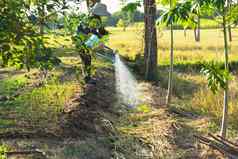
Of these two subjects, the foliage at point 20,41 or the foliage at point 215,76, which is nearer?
the foliage at point 20,41

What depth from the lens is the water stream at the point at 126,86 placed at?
1100 centimetres

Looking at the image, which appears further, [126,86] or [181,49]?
[181,49]

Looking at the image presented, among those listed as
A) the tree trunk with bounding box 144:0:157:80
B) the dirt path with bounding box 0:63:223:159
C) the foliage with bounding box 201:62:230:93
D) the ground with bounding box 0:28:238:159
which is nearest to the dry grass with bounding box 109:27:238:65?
the tree trunk with bounding box 144:0:157:80

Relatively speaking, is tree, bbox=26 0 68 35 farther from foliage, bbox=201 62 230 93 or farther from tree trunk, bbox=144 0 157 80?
tree trunk, bbox=144 0 157 80

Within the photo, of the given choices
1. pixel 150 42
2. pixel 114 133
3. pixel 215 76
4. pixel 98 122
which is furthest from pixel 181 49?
pixel 215 76

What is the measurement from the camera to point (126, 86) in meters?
12.7

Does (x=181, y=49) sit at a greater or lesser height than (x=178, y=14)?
lesser

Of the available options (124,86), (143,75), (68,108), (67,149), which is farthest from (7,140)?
(143,75)

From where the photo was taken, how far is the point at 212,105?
10164 millimetres

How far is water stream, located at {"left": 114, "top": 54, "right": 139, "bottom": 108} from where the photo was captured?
11000mm

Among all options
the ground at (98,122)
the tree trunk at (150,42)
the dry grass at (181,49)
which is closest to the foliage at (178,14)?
the ground at (98,122)

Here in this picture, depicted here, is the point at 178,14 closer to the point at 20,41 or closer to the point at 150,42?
the point at 20,41

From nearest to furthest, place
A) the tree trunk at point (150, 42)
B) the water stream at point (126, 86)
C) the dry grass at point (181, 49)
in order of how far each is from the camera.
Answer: the water stream at point (126, 86) < the tree trunk at point (150, 42) < the dry grass at point (181, 49)

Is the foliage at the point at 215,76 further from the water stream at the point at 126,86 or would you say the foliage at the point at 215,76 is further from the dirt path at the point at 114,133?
the water stream at the point at 126,86
